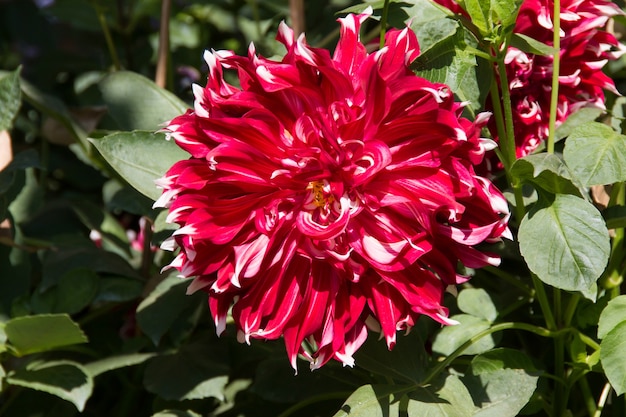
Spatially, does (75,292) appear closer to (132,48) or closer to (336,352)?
(336,352)

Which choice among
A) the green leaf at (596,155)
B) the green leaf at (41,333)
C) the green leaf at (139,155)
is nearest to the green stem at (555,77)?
the green leaf at (596,155)

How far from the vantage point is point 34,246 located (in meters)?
1.04

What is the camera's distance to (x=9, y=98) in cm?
92

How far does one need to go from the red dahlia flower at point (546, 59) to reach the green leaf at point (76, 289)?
47cm

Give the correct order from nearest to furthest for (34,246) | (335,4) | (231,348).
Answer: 1. (231,348)
2. (34,246)
3. (335,4)

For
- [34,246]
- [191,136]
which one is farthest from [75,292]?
[191,136]

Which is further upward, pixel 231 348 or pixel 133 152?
pixel 133 152

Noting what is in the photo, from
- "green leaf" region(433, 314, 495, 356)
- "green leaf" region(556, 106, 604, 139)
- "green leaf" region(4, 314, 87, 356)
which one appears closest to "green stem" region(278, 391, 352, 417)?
"green leaf" region(433, 314, 495, 356)

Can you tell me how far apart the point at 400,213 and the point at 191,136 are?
0.17m

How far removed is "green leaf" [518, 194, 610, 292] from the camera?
605 millimetres

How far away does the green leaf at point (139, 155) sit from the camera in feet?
2.57

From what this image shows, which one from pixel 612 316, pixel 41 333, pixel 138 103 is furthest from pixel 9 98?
pixel 612 316

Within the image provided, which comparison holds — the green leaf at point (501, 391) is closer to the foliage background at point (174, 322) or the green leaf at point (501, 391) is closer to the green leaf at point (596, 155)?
the foliage background at point (174, 322)

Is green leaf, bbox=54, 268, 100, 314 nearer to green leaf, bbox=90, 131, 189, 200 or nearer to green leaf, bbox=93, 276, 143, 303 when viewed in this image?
green leaf, bbox=93, 276, 143, 303
